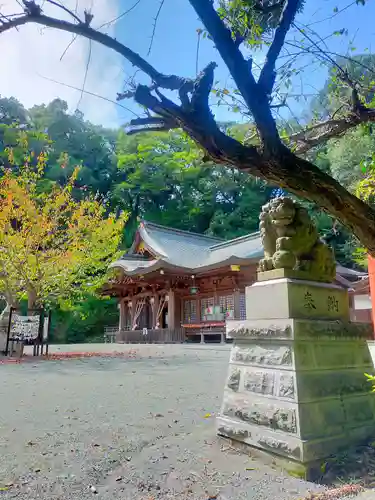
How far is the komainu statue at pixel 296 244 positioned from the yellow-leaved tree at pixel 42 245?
9020 mm

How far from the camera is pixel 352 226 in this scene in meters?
2.87

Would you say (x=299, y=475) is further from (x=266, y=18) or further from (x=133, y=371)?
(x=133, y=371)

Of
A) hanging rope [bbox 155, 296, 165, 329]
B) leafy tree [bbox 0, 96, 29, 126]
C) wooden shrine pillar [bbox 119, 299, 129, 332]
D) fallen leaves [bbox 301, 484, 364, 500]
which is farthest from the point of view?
leafy tree [bbox 0, 96, 29, 126]

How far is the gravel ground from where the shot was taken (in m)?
2.39

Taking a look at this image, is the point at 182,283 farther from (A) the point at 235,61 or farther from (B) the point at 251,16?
(A) the point at 235,61

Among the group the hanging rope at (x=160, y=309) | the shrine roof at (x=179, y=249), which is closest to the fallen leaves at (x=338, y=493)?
the shrine roof at (x=179, y=249)

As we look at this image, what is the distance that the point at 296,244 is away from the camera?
318 cm

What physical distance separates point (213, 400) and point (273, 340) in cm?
239

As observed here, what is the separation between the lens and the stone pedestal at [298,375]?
265 cm

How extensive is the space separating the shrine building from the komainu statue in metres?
12.6

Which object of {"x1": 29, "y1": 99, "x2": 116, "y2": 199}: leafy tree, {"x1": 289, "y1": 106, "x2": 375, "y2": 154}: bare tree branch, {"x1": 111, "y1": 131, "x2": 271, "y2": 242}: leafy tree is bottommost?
{"x1": 289, "y1": 106, "x2": 375, "y2": 154}: bare tree branch

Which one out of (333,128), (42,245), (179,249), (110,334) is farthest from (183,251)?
(333,128)

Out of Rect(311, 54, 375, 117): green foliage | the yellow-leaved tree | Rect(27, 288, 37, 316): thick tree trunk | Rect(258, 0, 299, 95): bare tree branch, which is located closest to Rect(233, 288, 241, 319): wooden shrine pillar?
the yellow-leaved tree

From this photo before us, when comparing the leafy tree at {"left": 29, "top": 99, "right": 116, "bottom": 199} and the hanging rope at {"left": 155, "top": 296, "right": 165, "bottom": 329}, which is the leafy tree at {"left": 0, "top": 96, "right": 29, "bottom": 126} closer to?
the leafy tree at {"left": 29, "top": 99, "right": 116, "bottom": 199}
